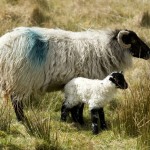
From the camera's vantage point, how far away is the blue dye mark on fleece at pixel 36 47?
6770mm

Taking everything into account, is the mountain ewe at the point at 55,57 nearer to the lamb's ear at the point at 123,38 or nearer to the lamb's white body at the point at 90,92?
the lamb's ear at the point at 123,38

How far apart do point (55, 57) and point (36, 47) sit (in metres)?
0.31

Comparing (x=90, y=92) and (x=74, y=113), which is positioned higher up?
(x=90, y=92)

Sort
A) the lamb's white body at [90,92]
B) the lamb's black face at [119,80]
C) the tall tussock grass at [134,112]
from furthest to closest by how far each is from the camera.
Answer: the lamb's white body at [90,92] → the lamb's black face at [119,80] → the tall tussock grass at [134,112]

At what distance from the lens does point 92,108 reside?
645 cm

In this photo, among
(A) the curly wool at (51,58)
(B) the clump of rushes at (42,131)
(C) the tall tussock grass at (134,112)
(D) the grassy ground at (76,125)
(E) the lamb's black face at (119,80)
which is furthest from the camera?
(A) the curly wool at (51,58)

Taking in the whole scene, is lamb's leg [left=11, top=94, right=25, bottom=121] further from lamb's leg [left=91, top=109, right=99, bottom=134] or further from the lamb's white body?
lamb's leg [left=91, top=109, right=99, bottom=134]

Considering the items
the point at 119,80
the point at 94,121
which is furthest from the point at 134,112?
the point at 94,121

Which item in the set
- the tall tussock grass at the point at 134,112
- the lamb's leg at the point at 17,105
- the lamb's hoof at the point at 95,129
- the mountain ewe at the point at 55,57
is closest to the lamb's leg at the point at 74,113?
the mountain ewe at the point at 55,57

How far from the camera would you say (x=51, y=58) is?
6938mm

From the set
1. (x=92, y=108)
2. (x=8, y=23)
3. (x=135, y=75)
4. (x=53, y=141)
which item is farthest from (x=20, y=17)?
(x=53, y=141)

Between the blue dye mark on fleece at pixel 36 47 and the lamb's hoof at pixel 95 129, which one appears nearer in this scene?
→ the lamb's hoof at pixel 95 129

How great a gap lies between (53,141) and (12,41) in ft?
5.96

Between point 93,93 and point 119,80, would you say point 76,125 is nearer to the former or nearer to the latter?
point 93,93
